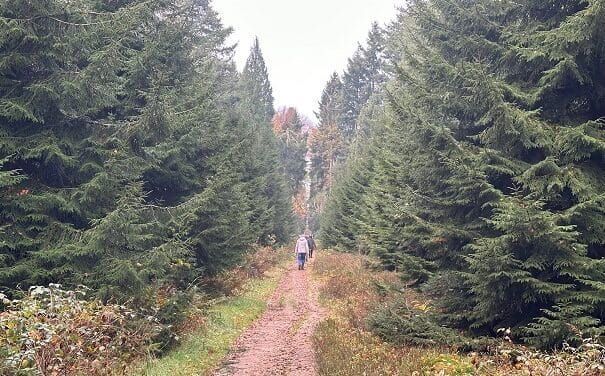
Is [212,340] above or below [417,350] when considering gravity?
below

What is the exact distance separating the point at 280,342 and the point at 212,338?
1.68 metres

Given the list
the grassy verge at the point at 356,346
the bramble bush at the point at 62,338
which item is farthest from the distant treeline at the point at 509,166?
the bramble bush at the point at 62,338

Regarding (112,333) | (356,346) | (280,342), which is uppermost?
(112,333)

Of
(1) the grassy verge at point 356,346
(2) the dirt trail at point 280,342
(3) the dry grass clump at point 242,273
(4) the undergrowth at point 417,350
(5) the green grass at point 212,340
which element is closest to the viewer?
(4) the undergrowth at point 417,350

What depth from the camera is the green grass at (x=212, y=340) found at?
9406 mm

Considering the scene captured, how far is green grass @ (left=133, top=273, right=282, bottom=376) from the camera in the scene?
9.41 meters

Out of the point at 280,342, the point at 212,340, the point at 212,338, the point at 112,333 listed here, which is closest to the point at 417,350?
the point at 280,342

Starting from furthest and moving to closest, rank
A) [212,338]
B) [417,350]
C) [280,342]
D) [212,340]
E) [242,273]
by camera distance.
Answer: [242,273] < [280,342] < [212,338] < [212,340] < [417,350]

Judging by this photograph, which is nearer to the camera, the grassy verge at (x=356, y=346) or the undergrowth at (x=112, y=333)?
the undergrowth at (x=112, y=333)

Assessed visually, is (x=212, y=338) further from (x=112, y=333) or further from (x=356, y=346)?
(x=356, y=346)

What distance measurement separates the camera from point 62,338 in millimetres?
7160

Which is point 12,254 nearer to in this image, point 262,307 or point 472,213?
point 262,307

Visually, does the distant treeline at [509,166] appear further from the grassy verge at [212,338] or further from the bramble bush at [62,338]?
the bramble bush at [62,338]

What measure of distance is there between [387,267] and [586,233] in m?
10.0
